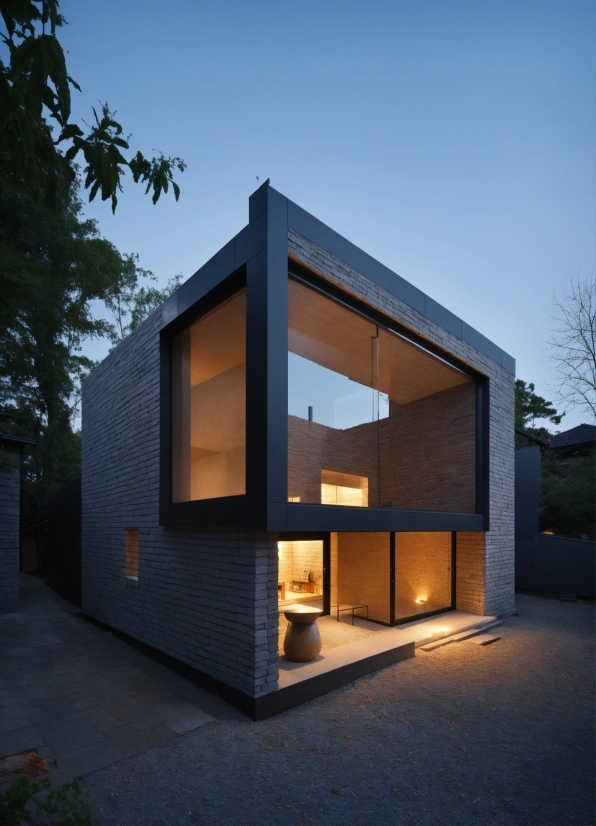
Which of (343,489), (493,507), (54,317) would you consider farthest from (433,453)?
(54,317)

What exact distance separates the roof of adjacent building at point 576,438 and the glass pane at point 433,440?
1113cm

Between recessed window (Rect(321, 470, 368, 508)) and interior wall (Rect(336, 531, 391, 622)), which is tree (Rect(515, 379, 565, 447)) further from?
recessed window (Rect(321, 470, 368, 508))

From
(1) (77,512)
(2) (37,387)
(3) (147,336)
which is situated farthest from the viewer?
(2) (37,387)

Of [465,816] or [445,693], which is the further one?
[445,693]

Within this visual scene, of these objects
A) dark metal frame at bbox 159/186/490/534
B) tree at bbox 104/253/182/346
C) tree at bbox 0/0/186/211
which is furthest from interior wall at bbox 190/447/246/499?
tree at bbox 104/253/182/346

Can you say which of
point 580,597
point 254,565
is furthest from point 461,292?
point 254,565

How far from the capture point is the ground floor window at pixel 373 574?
8586 millimetres

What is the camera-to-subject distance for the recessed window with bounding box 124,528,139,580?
Result: 810cm

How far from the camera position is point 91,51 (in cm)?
305

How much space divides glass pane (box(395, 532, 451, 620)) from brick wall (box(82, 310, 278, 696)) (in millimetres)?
4244

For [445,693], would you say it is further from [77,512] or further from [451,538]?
[77,512]

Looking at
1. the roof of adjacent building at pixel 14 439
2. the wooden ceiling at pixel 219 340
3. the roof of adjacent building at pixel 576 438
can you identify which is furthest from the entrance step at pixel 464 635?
the roof of adjacent building at pixel 576 438

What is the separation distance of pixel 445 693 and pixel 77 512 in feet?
31.3

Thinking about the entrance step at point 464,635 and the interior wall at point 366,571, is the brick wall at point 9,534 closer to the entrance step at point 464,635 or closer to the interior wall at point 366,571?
the interior wall at point 366,571
